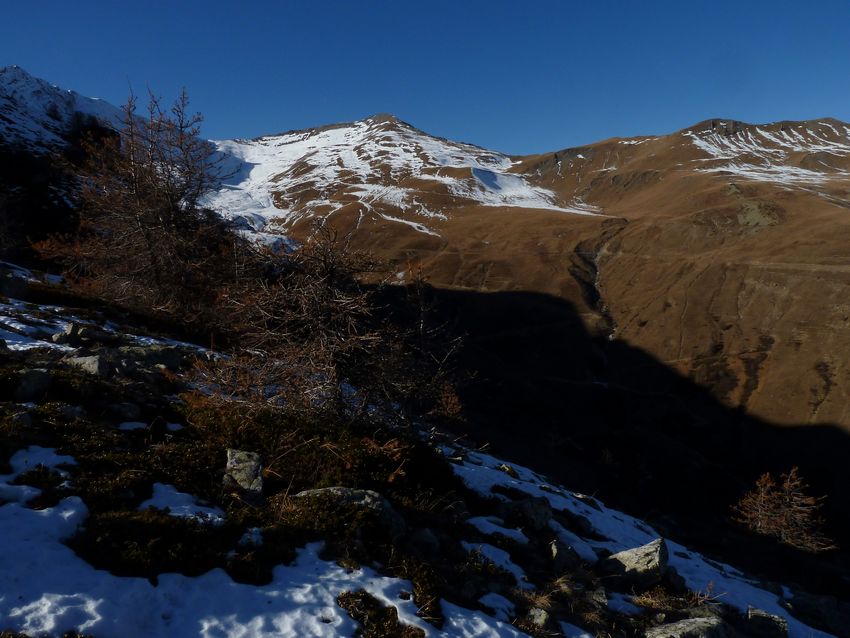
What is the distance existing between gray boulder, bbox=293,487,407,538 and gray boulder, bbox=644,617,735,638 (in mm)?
3807

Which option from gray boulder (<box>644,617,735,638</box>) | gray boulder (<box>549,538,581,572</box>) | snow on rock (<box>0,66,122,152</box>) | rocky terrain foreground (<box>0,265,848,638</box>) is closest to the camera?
rocky terrain foreground (<box>0,265,848,638</box>)

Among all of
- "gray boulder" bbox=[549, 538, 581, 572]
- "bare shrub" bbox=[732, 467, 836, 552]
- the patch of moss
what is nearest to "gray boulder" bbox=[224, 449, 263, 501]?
the patch of moss

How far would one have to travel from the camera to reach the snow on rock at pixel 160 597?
4711mm

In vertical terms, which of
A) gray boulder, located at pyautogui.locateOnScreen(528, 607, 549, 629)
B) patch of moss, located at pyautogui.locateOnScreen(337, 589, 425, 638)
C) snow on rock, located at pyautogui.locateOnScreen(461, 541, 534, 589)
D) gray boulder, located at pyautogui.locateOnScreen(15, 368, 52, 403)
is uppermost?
gray boulder, located at pyautogui.locateOnScreen(15, 368, 52, 403)

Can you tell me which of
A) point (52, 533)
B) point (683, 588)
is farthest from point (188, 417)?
point (683, 588)

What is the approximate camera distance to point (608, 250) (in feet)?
443

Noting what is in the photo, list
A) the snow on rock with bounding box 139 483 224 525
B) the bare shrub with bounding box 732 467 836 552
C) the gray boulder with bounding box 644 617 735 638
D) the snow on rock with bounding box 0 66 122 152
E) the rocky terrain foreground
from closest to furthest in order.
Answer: the rocky terrain foreground < the snow on rock with bounding box 139 483 224 525 < the gray boulder with bounding box 644 617 735 638 < the bare shrub with bounding box 732 467 836 552 < the snow on rock with bounding box 0 66 122 152

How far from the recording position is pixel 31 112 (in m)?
94.4

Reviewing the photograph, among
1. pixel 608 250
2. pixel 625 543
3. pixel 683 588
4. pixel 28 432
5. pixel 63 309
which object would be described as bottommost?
pixel 625 543

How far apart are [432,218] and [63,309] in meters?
167

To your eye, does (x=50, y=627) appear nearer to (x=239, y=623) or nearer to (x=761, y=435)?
(x=239, y=623)

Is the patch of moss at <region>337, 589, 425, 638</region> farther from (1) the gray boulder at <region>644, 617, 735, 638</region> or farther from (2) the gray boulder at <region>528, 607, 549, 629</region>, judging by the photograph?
(1) the gray boulder at <region>644, 617, 735, 638</region>

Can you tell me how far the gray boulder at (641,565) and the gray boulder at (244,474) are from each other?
253 inches

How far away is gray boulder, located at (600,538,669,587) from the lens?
8.89 meters
